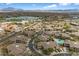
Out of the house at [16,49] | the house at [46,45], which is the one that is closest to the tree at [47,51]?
the house at [46,45]

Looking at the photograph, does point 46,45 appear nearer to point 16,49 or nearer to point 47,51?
point 47,51

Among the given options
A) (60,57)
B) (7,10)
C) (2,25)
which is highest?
(7,10)

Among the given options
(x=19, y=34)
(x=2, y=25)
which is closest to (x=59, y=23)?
(x=19, y=34)

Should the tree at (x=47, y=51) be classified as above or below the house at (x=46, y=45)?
below

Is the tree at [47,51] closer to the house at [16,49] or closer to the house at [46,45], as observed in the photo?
the house at [46,45]

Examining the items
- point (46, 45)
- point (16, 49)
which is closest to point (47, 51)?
point (46, 45)

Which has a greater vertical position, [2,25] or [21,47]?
[2,25]

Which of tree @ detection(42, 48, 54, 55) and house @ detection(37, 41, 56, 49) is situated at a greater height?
house @ detection(37, 41, 56, 49)

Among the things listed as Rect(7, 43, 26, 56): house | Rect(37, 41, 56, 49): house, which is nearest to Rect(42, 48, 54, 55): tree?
Rect(37, 41, 56, 49): house

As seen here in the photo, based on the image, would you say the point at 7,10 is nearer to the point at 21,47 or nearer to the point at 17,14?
the point at 17,14

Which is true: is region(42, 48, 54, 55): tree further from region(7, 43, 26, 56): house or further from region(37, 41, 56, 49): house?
region(7, 43, 26, 56): house
